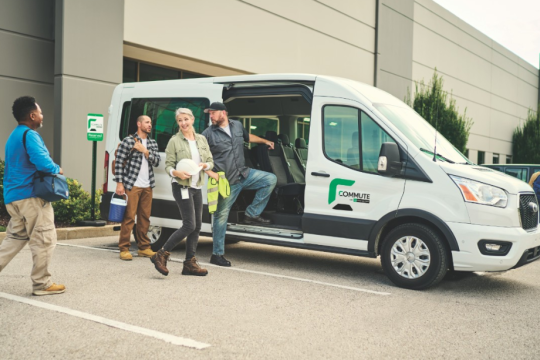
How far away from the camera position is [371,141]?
6.59 metres

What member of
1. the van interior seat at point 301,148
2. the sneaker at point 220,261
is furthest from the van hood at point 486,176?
the van interior seat at point 301,148

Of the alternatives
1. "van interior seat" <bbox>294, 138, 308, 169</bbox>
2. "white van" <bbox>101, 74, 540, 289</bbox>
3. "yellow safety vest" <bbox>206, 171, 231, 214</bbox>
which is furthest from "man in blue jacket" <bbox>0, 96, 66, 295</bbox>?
"van interior seat" <bbox>294, 138, 308, 169</bbox>

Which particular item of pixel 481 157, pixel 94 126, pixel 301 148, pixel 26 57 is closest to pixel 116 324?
pixel 301 148

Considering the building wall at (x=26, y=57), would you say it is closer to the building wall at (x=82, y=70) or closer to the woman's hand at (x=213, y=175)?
the building wall at (x=82, y=70)

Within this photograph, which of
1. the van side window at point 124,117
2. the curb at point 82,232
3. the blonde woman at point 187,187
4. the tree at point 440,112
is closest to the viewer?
the blonde woman at point 187,187

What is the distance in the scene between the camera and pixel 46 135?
13250mm

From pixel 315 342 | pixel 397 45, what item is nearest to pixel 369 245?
pixel 315 342

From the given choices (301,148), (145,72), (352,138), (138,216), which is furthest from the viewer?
(145,72)

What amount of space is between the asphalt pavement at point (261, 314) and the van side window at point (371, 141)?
53.2 inches

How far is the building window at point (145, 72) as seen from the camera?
1547 centimetres

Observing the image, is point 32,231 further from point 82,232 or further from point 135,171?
point 82,232

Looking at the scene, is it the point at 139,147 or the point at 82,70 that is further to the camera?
the point at 82,70

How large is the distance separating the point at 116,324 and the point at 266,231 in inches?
122

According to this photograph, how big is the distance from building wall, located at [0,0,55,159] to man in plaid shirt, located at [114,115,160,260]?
587 centimetres
